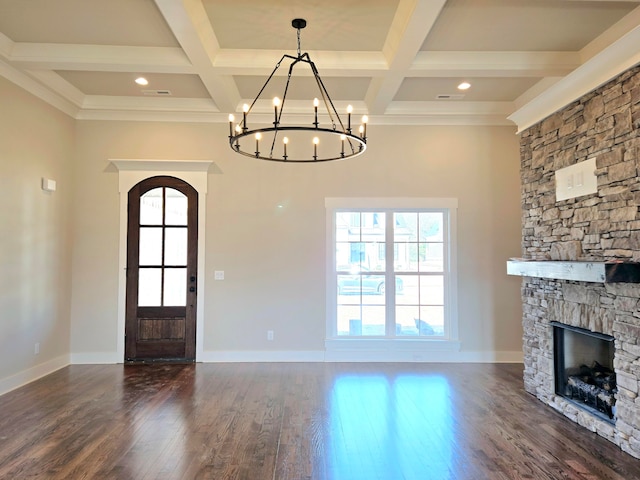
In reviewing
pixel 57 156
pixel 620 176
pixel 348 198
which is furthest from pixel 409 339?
pixel 57 156

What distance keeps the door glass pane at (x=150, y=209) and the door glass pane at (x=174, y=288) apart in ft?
2.24

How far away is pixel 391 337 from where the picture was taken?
553 cm

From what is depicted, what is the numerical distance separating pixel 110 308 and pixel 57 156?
6.61ft

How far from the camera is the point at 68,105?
5.16 metres

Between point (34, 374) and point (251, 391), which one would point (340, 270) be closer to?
point (251, 391)

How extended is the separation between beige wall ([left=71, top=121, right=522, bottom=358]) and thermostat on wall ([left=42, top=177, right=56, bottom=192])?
49cm

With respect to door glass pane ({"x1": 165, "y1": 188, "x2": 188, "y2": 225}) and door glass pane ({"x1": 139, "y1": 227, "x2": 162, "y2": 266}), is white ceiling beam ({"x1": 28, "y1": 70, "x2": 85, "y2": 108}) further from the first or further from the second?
door glass pane ({"x1": 139, "y1": 227, "x2": 162, "y2": 266})

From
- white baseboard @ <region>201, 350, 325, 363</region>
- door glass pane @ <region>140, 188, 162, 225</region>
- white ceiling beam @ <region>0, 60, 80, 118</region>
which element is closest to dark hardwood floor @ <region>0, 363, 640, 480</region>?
white baseboard @ <region>201, 350, 325, 363</region>

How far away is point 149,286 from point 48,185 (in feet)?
5.51

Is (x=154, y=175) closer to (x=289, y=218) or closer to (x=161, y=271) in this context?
(x=161, y=271)

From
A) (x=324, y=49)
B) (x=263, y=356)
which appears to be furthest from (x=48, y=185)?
(x=324, y=49)

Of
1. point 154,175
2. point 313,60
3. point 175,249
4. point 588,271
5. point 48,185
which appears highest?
point 313,60

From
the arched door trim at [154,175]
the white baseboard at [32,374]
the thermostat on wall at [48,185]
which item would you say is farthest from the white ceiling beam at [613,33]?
the white baseboard at [32,374]

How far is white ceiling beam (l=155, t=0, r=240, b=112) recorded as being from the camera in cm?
317
